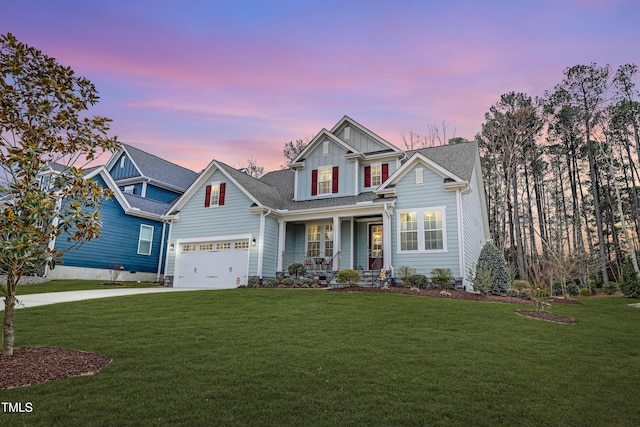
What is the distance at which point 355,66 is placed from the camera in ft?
53.6

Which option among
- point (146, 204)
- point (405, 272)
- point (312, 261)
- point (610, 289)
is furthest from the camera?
point (610, 289)

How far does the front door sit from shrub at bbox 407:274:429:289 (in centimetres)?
239

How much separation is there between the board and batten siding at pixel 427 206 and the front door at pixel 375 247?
4.41 feet

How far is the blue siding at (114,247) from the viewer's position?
18797 millimetres

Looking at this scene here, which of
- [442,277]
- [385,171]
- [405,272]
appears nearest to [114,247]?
[385,171]

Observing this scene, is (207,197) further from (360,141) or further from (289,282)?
(360,141)

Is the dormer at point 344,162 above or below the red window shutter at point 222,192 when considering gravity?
→ above

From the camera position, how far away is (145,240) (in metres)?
22.0

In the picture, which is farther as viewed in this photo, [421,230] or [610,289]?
[610,289]

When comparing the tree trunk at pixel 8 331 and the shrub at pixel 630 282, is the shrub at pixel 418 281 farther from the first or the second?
the tree trunk at pixel 8 331

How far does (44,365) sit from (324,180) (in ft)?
51.0

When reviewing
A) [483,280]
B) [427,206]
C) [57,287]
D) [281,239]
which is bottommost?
[57,287]

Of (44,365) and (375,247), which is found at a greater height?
(375,247)

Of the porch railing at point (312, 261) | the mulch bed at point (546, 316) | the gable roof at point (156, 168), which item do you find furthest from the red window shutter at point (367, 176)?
the gable roof at point (156, 168)
